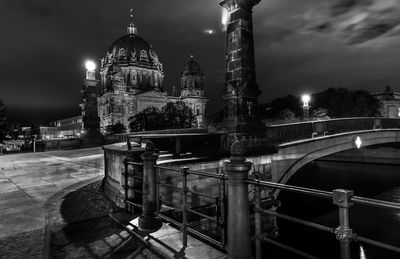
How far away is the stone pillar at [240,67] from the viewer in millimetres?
10219

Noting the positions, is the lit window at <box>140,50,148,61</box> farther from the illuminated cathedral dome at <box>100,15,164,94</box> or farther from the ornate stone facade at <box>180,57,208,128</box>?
the ornate stone facade at <box>180,57,208,128</box>

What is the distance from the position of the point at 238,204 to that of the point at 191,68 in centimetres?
9612

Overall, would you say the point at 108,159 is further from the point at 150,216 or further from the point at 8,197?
the point at 150,216

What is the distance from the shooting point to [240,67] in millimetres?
10211

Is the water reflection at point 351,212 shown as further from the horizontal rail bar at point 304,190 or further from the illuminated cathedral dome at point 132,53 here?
the illuminated cathedral dome at point 132,53

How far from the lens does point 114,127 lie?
67.6 meters

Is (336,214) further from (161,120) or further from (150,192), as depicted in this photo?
(161,120)

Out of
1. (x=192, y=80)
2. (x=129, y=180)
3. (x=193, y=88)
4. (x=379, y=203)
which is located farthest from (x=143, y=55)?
(x=379, y=203)

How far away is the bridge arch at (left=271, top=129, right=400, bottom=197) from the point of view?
515 inches

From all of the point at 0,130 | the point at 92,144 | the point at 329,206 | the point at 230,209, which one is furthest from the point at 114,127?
the point at 230,209

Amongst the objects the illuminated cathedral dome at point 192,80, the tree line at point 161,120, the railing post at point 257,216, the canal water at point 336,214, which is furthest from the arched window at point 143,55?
the railing post at point 257,216

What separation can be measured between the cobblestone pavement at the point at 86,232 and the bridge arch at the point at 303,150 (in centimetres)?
858

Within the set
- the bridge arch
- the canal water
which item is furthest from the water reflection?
the bridge arch

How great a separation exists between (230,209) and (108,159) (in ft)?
20.2
